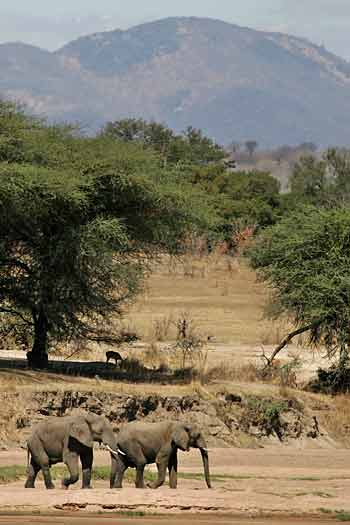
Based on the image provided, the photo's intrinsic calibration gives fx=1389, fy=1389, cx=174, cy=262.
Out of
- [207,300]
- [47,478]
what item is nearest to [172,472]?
[47,478]

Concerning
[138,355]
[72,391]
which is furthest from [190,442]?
[138,355]

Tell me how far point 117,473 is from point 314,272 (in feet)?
48.0

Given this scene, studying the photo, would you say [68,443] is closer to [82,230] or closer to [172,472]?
[172,472]

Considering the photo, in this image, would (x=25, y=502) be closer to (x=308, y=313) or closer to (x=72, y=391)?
(x=72, y=391)

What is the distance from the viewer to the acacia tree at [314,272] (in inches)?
1415

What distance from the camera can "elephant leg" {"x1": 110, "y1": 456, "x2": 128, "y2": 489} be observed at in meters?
22.8

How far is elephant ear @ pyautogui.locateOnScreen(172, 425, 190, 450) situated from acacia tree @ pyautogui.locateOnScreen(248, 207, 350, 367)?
13.2 m

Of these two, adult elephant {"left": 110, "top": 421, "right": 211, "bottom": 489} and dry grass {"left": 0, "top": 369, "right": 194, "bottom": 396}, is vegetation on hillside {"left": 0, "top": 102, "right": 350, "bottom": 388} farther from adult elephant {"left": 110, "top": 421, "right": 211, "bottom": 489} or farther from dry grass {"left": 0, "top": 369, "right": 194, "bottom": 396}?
adult elephant {"left": 110, "top": 421, "right": 211, "bottom": 489}

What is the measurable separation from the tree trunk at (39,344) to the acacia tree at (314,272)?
21.2 feet

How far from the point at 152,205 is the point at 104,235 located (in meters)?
2.01

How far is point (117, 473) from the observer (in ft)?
75.4

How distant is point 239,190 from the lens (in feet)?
287

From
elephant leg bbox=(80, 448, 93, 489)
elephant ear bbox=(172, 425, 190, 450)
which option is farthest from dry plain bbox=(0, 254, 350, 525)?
elephant ear bbox=(172, 425, 190, 450)

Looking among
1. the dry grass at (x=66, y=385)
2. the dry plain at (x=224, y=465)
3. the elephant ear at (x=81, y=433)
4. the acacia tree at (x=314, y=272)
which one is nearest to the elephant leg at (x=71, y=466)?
the elephant ear at (x=81, y=433)
